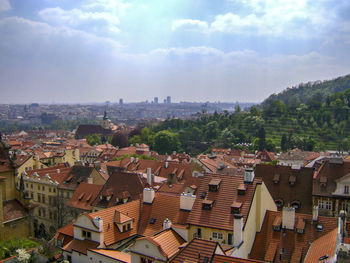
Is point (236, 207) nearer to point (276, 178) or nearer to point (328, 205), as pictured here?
point (276, 178)

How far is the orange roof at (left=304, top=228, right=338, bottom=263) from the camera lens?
2192 centimetres

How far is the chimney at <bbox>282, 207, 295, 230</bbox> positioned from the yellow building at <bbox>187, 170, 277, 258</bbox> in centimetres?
201

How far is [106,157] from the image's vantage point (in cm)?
9806

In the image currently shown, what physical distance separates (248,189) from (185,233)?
6.23 metres

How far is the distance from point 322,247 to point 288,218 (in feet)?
13.4

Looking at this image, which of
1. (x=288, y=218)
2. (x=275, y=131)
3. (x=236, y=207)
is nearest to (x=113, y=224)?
(x=236, y=207)

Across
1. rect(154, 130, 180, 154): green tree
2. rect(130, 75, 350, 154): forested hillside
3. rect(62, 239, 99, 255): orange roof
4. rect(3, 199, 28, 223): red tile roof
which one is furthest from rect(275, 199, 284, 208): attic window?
rect(154, 130, 180, 154): green tree

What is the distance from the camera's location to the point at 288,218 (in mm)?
26969

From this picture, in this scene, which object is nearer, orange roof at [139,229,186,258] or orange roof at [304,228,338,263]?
orange roof at [304,228,338,263]

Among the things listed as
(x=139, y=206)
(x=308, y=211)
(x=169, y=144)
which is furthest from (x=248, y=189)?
(x=169, y=144)

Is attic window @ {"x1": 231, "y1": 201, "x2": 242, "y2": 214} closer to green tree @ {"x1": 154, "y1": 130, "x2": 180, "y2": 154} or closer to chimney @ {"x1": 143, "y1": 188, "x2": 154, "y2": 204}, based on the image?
chimney @ {"x1": 143, "y1": 188, "x2": 154, "y2": 204}

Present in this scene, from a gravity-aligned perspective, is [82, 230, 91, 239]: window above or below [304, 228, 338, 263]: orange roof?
below

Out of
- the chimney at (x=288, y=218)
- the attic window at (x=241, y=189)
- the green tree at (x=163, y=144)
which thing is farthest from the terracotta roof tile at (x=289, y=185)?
the green tree at (x=163, y=144)

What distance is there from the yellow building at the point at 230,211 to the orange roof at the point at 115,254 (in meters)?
5.00
